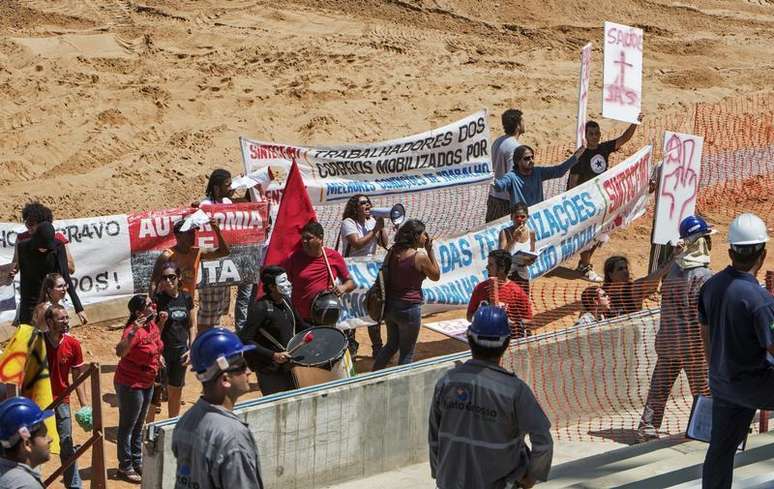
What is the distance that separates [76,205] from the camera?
18312 mm

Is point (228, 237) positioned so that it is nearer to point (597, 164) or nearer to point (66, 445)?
point (66, 445)

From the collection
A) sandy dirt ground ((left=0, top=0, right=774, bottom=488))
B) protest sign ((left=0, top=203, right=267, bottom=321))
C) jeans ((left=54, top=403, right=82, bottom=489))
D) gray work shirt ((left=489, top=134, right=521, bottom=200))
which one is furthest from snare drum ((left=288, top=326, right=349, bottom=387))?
sandy dirt ground ((left=0, top=0, right=774, bottom=488))

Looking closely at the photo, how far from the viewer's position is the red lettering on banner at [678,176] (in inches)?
514

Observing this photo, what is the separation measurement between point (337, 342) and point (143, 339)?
141cm

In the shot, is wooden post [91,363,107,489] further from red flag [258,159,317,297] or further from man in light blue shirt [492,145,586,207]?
man in light blue shirt [492,145,586,207]

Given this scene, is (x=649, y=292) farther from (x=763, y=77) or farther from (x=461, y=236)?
(x=763, y=77)

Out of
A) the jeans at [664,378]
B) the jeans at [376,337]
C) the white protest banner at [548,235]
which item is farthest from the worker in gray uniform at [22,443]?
the jeans at [376,337]

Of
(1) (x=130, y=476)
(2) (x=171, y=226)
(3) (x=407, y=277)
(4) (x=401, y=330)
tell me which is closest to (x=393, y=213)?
(3) (x=407, y=277)

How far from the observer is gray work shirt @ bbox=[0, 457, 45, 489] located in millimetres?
6016

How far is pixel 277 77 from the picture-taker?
75.4ft

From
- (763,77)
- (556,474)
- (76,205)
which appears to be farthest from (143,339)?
(763,77)

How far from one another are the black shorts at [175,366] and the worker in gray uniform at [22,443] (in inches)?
179

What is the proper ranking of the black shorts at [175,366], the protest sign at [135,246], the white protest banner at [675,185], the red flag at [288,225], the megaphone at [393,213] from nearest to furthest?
the black shorts at [175,366] < the red flag at [288,225] < the megaphone at [393,213] < the white protest banner at [675,185] < the protest sign at [135,246]

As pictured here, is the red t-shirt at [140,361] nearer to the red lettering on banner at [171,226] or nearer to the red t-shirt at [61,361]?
the red t-shirt at [61,361]
